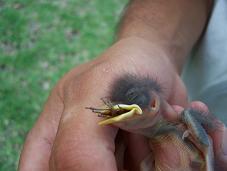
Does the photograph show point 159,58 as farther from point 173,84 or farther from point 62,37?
point 62,37

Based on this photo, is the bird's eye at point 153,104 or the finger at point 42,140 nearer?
the bird's eye at point 153,104

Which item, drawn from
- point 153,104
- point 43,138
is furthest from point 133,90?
point 43,138

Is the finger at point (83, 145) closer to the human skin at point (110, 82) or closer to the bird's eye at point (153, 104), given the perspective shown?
the human skin at point (110, 82)

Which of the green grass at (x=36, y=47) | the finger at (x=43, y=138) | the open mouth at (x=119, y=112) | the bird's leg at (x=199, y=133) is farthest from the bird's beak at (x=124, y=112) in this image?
the green grass at (x=36, y=47)

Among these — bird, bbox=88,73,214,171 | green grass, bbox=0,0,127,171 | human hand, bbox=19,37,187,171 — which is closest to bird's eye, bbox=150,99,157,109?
bird, bbox=88,73,214,171

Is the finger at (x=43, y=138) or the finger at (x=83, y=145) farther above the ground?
the finger at (x=83, y=145)

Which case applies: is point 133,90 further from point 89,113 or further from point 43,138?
point 43,138

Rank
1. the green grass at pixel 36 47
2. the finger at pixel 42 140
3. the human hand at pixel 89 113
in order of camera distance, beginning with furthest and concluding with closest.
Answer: the green grass at pixel 36 47 < the finger at pixel 42 140 < the human hand at pixel 89 113
